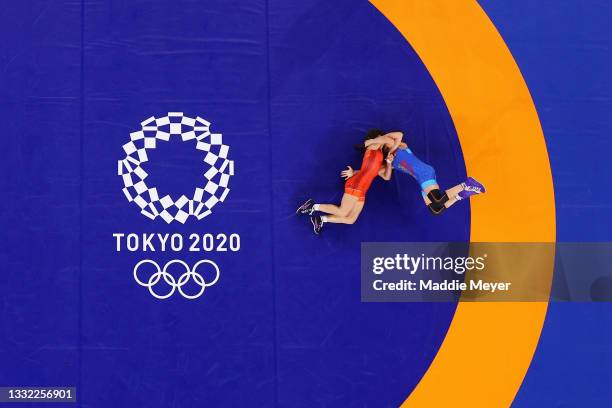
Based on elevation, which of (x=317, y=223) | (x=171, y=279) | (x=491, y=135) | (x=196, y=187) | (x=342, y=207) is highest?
(x=491, y=135)

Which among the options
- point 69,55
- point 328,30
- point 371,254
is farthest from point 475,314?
point 69,55

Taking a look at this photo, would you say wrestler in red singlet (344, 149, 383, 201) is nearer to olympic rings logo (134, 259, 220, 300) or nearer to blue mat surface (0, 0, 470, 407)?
blue mat surface (0, 0, 470, 407)

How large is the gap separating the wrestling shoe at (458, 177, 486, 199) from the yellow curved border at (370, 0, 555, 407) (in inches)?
10.6

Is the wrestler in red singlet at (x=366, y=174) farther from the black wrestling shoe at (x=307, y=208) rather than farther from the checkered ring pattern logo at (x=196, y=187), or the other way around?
the checkered ring pattern logo at (x=196, y=187)

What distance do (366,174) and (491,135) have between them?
112 cm

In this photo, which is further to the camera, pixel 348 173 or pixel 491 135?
pixel 491 135

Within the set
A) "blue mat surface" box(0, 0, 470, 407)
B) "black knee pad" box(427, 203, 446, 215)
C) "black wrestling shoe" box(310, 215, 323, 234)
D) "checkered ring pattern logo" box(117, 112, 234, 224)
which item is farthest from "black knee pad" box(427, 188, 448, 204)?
"checkered ring pattern logo" box(117, 112, 234, 224)

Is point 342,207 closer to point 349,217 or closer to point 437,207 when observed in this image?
point 349,217

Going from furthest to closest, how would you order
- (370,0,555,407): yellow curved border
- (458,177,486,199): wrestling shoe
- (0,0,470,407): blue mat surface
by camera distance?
(370,0,555,407): yellow curved border
(0,0,470,407): blue mat surface
(458,177,486,199): wrestling shoe

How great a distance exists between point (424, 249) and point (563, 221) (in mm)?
1175

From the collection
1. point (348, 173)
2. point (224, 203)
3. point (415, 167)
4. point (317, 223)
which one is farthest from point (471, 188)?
point (224, 203)

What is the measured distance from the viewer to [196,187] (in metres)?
5.21

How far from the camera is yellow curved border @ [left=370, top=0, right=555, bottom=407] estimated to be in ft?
17.2

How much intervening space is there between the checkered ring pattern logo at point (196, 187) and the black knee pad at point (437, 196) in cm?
160
